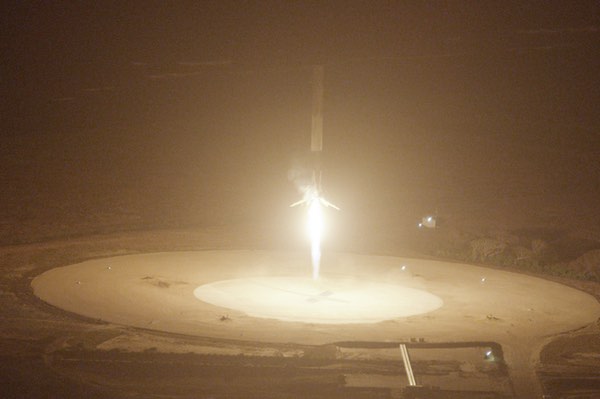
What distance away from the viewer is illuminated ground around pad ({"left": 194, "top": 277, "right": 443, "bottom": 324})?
12.9 m

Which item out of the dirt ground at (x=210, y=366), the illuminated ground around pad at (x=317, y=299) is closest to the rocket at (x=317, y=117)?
the illuminated ground around pad at (x=317, y=299)

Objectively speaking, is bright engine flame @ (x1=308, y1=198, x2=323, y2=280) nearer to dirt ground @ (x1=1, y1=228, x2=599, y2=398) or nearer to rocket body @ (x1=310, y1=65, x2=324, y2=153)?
rocket body @ (x1=310, y1=65, x2=324, y2=153)

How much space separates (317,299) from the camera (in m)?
14.1

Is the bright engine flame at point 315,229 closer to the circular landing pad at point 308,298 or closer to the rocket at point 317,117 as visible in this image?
the circular landing pad at point 308,298

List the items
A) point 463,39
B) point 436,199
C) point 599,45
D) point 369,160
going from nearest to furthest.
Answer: point 463,39
point 436,199
point 599,45
point 369,160

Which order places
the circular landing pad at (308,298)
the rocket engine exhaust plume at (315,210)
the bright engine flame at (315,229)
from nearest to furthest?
the circular landing pad at (308,298)
the rocket engine exhaust plume at (315,210)
the bright engine flame at (315,229)

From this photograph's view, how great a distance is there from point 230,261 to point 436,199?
Result: 13129 millimetres

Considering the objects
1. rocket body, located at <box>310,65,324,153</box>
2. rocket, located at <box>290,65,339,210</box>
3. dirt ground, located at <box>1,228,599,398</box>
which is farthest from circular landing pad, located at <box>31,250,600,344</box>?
rocket body, located at <box>310,65,324,153</box>

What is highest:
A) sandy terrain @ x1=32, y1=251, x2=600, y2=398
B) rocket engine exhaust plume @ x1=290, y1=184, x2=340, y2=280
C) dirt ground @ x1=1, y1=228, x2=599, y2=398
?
rocket engine exhaust plume @ x1=290, y1=184, x2=340, y2=280

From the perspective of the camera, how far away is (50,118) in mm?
31625

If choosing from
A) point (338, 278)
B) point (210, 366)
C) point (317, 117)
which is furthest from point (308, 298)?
point (210, 366)

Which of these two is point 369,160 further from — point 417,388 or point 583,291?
point 417,388

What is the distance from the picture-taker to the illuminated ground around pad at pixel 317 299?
12922mm

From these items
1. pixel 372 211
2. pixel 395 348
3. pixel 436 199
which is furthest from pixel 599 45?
pixel 395 348
